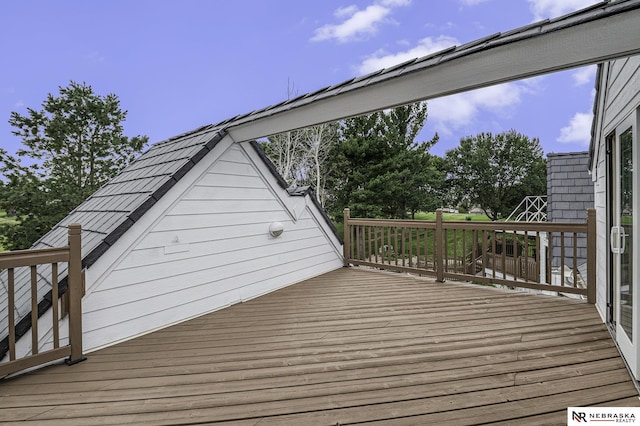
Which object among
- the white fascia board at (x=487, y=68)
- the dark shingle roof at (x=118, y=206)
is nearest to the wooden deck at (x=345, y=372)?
the dark shingle roof at (x=118, y=206)

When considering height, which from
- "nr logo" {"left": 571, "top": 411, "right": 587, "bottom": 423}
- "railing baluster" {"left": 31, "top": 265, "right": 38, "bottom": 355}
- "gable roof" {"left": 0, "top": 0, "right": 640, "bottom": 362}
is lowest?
"nr logo" {"left": 571, "top": 411, "right": 587, "bottom": 423}

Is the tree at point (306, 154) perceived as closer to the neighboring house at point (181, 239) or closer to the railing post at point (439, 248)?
the railing post at point (439, 248)

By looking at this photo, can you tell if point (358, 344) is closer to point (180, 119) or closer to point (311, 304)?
point (311, 304)

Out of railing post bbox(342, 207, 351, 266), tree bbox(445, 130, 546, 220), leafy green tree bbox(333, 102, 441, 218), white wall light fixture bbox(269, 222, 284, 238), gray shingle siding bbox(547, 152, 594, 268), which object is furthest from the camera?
tree bbox(445, 130, 546, 220)

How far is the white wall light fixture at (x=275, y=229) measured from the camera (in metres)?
4.11

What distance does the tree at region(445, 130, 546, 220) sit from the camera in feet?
67.2

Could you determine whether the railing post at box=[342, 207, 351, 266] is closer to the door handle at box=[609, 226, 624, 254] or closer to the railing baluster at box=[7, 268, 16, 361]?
the door handle at box=[609, 226, 624, 254]

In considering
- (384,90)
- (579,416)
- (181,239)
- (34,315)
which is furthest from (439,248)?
(34,315)

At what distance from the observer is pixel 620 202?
236cm

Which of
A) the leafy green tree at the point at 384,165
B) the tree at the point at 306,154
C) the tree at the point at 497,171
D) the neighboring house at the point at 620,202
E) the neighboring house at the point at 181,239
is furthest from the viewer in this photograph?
the tree at the point at 497,171

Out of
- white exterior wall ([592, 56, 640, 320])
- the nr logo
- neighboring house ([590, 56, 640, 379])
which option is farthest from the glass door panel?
the nr logo

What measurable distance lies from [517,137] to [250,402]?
24.7m

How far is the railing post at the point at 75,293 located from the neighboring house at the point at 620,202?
3.67 meters

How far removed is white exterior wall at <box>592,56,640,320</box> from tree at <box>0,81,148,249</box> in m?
10.4
